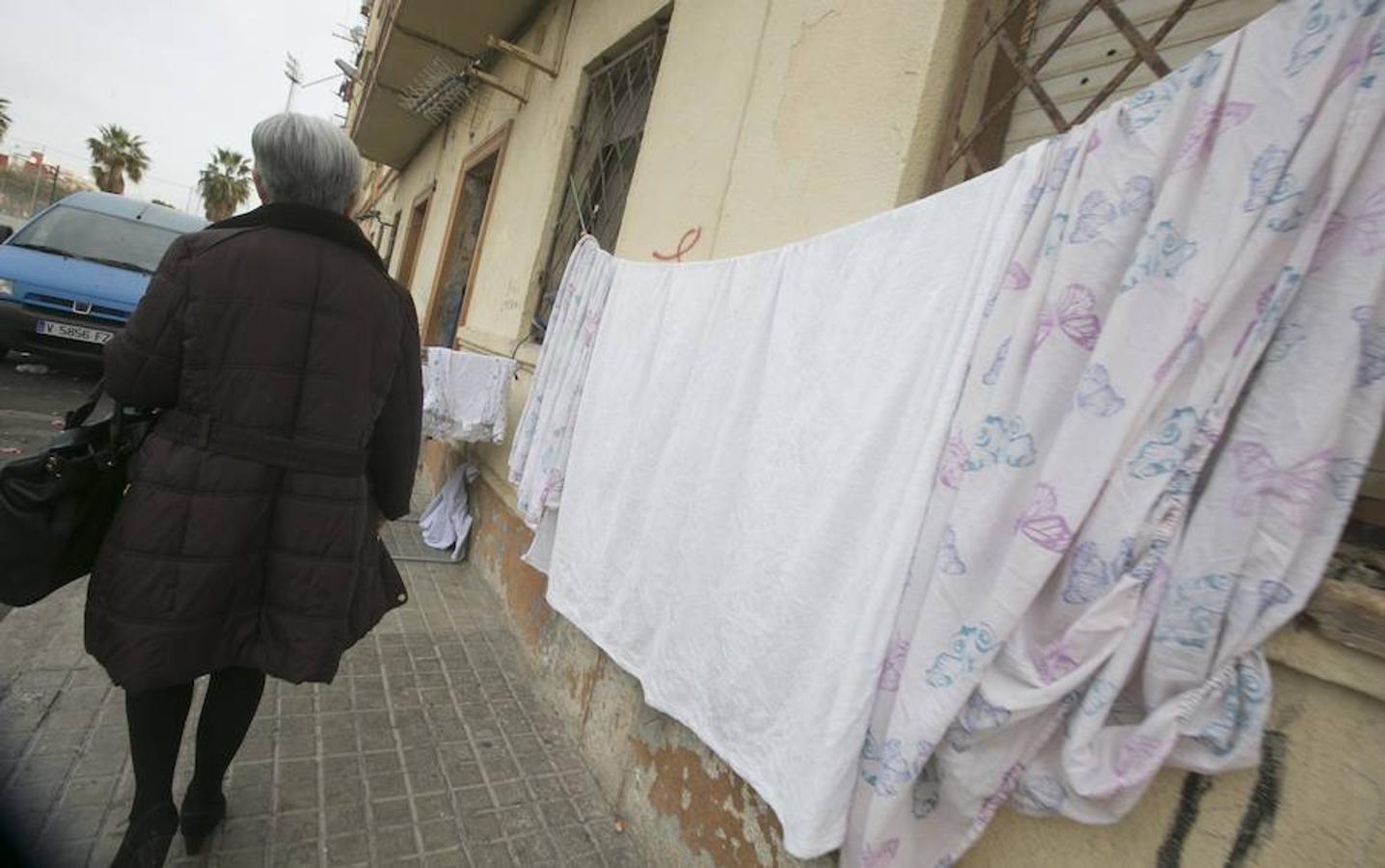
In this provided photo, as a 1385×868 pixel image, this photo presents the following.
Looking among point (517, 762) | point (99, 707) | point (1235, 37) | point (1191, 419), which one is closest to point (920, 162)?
point (1235, 37)

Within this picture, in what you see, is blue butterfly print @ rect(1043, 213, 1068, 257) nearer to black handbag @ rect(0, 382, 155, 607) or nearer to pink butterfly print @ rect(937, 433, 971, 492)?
pink butterfly print @ rect(937, 433, 971, 492)

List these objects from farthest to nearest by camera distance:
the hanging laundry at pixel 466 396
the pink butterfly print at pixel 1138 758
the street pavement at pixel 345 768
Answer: the hanging laundry at pixel 466 396 → the street pavement at pixel 345 768 → the pink butterfly print at pixel 1138 758

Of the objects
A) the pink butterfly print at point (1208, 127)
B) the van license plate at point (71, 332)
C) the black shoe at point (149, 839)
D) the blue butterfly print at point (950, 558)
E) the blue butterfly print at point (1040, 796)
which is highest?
the pink butterfly print at point (1208, 127)

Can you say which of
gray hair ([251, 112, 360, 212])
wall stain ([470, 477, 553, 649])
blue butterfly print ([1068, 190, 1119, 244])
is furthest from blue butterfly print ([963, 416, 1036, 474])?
wall stain ([470, 477, 553, 649])

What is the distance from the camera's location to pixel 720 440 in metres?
1.95

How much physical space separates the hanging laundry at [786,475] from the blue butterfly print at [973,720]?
0.20 metres

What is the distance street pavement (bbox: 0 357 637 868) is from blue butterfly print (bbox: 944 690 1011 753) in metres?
1.56

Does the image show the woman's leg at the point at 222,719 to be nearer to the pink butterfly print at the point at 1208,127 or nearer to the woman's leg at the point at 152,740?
the woman's leg at the point at 152,740

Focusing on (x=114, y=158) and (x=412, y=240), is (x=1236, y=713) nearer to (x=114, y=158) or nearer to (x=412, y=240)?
(x=412, y=240)

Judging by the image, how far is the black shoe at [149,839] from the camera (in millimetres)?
1581

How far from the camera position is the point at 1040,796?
1095mm

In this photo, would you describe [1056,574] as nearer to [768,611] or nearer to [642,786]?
[768,611]

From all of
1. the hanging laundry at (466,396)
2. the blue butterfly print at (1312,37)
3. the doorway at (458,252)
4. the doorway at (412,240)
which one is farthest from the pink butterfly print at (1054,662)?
the doorway at (412,240)

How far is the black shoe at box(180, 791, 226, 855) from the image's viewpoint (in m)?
1.80
